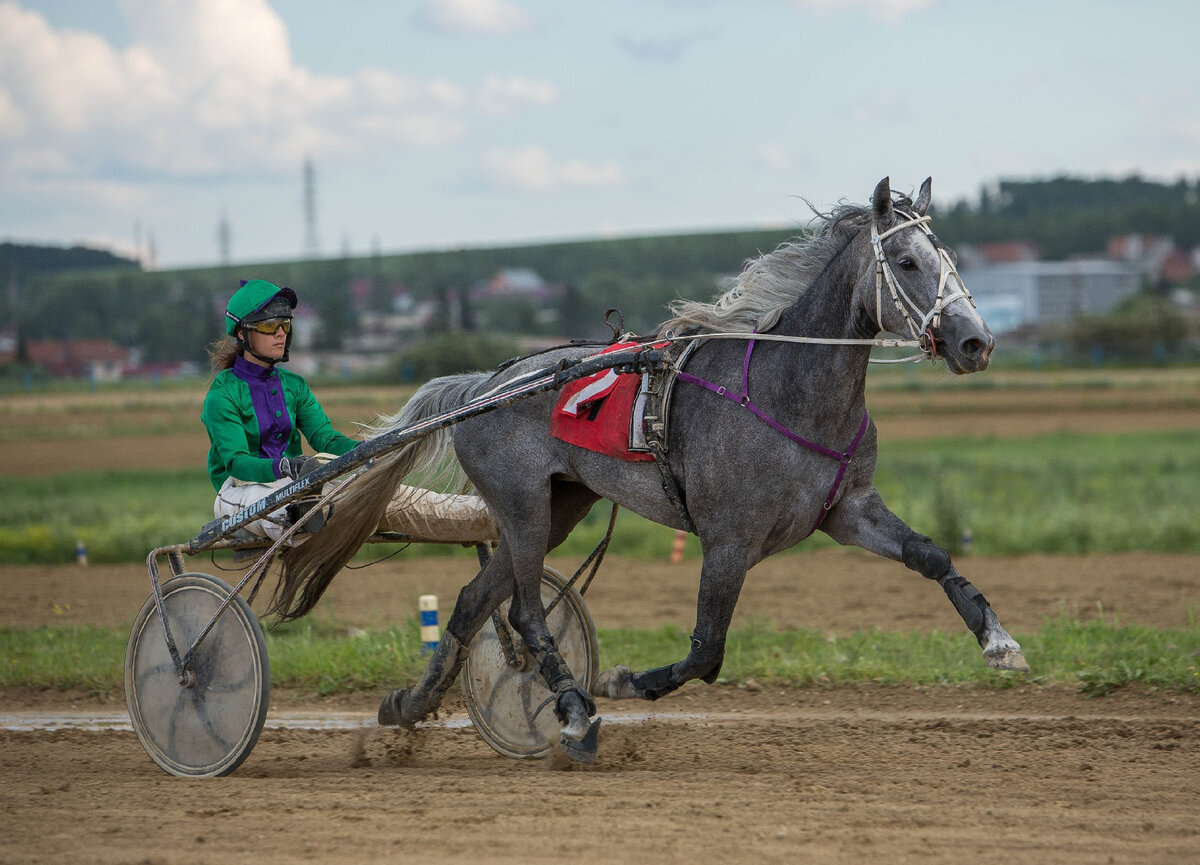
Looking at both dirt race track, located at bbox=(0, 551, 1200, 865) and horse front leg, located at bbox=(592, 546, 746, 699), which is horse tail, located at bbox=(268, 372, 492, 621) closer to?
dirt race track, located at bbox=(0, 551, 1200, 865)

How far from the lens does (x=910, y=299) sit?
171 inches

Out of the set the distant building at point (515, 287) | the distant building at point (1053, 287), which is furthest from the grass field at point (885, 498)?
the distant building at point (1053, 287)

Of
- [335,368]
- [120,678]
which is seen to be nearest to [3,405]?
[335,368]

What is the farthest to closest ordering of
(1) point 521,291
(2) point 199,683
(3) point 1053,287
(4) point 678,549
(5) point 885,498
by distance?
1. (3) point 1053,287
2. (1) point 521,291
3. (5) point 885,498
4. (4) point 678,549
5. (2) point 199,683

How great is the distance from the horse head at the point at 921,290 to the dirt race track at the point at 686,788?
1.57 m

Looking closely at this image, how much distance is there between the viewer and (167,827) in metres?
4.07

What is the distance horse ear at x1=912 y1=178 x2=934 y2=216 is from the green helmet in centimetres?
273

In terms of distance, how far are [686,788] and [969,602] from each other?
1263 millimetres

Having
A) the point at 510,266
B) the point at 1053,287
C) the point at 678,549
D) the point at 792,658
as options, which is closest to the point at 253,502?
the point at 792,658

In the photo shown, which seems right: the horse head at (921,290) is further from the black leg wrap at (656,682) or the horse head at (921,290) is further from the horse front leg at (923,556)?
the black leg wrap at (656,682)

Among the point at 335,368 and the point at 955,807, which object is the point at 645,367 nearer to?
the point at 955,807

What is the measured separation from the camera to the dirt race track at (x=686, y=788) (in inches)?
147

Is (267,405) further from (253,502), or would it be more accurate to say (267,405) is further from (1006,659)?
(1006,659)

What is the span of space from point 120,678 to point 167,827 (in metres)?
3.63
